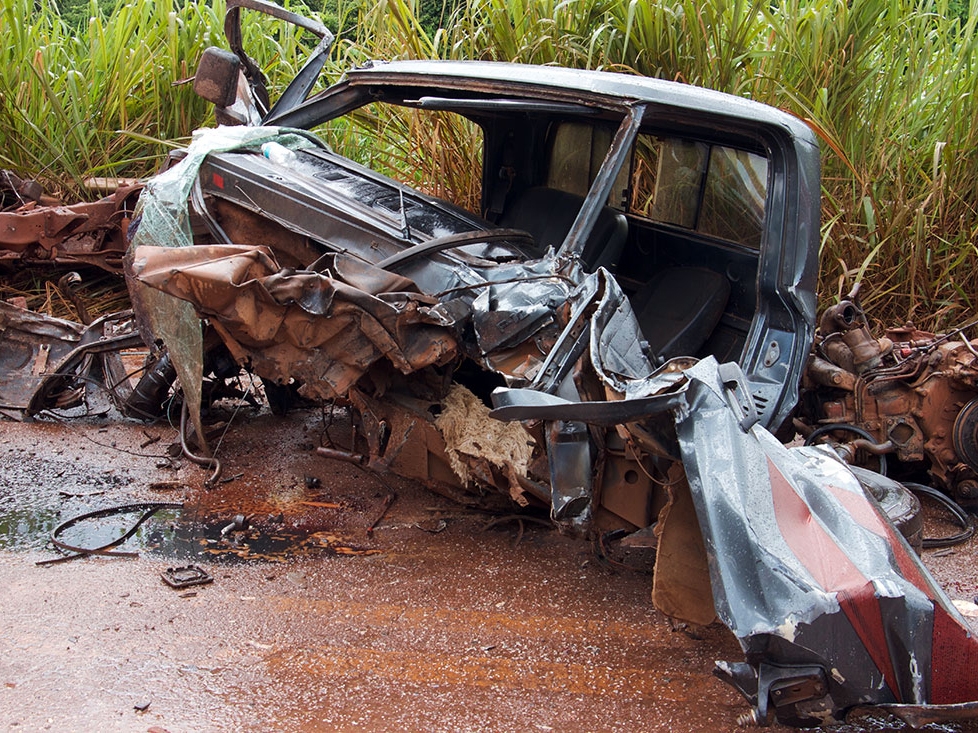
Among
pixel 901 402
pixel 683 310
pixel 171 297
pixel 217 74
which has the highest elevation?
pixel 217 74

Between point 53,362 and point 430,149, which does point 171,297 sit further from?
point 430,149

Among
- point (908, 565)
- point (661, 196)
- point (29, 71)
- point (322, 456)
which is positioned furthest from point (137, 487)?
point (29, 71)

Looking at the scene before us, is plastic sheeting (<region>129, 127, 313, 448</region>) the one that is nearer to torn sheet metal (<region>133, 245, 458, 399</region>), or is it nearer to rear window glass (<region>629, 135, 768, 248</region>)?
torn sheet metal (<region>133, 245, 458, 399</region>)

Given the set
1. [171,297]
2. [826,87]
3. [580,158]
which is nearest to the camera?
[171,297]

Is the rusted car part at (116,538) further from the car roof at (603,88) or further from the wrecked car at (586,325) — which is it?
the car roof at (603,88)

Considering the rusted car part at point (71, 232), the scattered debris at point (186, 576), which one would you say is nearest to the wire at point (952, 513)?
the scattered debris at point (186, 576)

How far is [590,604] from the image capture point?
320 centimetres

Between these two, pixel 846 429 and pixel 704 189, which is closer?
pixel 704 189

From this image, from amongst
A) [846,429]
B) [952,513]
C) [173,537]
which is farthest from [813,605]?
[952,513]

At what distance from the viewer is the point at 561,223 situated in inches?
168

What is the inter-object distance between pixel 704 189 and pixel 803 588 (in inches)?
87.9

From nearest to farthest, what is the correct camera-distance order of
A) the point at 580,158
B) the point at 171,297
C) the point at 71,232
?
the point at 171,297 < the point at 580,158 < the point at 71,232

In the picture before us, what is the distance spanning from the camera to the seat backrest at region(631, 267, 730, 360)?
3887 millimetres

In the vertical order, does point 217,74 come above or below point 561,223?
above
